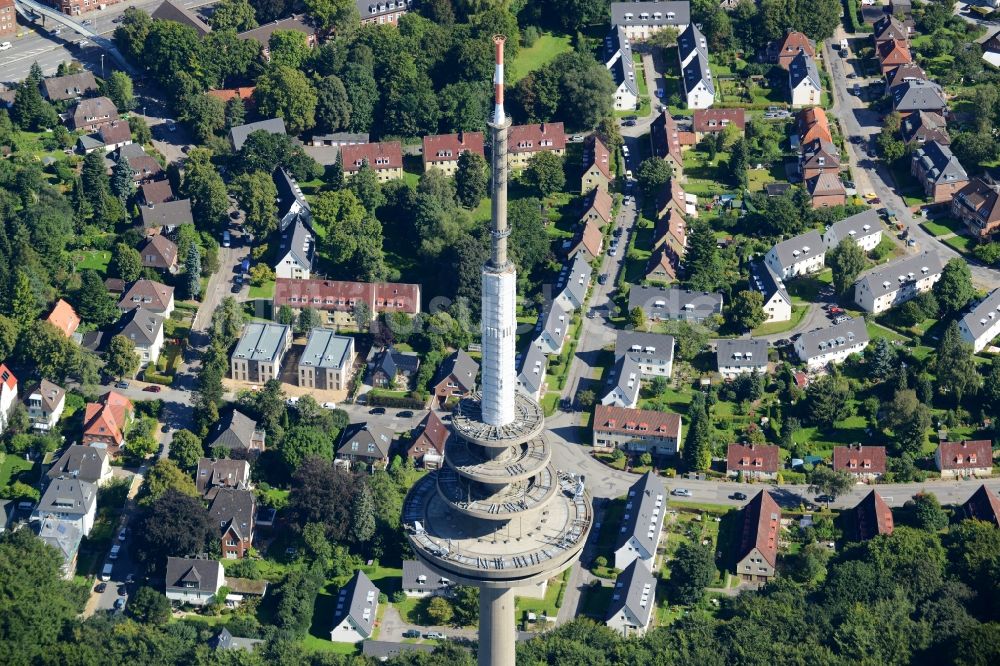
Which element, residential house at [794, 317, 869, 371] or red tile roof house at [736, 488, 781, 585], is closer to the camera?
red tile roof house at [736, 488, 781, 585]

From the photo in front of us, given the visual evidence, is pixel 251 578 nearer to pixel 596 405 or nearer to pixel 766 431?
pixel 596 405

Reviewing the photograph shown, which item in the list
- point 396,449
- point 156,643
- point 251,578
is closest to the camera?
point 156,643

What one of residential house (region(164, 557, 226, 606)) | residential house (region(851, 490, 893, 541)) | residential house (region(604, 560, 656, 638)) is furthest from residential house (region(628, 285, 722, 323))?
residential house (region(164, 557, 226, 606))

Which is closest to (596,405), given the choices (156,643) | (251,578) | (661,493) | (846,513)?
(661,493)

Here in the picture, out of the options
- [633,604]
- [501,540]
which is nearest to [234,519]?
[633,604]

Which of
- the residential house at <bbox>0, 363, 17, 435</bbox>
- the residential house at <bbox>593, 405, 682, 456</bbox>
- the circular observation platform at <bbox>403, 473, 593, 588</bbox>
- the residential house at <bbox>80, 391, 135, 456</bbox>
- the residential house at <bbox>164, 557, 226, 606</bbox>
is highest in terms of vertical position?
the circular observation platform at <bbox>403, 473, 593, 588</bbox>

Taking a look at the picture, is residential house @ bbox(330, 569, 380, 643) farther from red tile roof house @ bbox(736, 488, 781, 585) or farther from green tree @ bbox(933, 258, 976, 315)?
green tree @ bbox(933, 258, 976, 315)

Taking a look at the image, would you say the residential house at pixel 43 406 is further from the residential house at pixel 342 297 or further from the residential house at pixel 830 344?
the residential house at pixel 830 344
